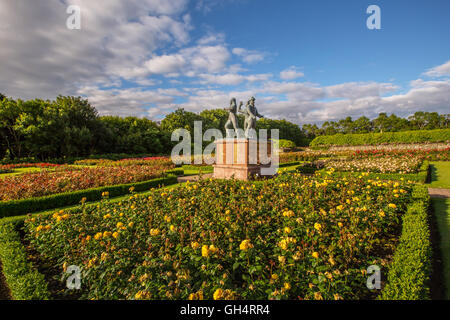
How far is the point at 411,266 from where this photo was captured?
2510mm

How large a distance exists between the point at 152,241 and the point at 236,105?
27.2 ft

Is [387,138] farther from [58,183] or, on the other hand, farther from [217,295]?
[58,183]

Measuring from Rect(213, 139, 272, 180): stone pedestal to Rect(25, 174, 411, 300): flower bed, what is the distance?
3.99 meters

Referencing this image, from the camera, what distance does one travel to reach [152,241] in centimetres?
286

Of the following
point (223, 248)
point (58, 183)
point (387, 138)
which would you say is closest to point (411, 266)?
point (223, 248)

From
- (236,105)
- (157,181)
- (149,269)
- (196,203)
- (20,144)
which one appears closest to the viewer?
(149,269)

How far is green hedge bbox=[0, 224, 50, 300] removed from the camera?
95.7 inches

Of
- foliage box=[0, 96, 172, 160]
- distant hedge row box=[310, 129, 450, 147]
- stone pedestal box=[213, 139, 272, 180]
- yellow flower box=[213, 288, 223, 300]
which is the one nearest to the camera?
yellow flower box=[213, 288, 223, 300]

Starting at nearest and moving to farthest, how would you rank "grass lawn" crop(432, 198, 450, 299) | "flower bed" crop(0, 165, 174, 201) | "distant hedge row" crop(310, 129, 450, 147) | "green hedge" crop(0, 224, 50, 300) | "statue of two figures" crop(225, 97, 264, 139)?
"green hedge" crop(0, 224, 50, 300)
"grass lawn" crop(432, 198, 450, 299)
"flower bed" crop(0, 165, 174, 201)
"statue of two figures" crop(225, 97, 264, 139)
"distant hedge row" crop(310, 129, 450, 147)

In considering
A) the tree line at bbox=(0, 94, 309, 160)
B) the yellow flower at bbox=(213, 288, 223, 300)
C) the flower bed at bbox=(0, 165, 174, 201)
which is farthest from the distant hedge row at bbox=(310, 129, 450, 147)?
the yellow flower at bbox=(213, 288, 223, 300)

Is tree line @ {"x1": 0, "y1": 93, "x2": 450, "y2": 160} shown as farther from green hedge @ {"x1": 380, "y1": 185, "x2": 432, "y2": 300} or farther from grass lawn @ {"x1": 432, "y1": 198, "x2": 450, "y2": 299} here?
green hedge @ {"x1": 380, "y1": 185, "x2": 432, "y2": 300}

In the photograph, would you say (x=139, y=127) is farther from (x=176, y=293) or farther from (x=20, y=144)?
(x=176, y=293)

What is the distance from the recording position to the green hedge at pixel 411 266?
2.13m
